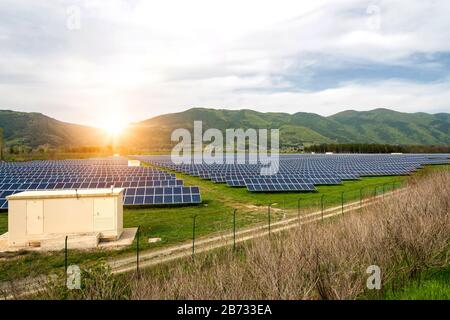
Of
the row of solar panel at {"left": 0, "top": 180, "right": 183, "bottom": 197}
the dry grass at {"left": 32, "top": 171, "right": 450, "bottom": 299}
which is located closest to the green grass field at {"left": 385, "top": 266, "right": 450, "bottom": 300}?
the dry grass at {"left": 32, "top": 171, "right": 450, "bottom": 299}

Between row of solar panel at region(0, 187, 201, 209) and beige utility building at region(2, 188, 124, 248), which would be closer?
beige utility building at region(2, 188, 124, 248)

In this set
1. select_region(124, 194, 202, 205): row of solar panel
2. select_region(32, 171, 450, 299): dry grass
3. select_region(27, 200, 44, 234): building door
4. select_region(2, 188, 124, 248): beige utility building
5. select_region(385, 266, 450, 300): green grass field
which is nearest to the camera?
select_region(32, 171, 450, 299): dry grass

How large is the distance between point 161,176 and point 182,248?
82.6 ft

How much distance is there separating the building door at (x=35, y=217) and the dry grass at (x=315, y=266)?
378 inches

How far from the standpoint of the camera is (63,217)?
18297mm

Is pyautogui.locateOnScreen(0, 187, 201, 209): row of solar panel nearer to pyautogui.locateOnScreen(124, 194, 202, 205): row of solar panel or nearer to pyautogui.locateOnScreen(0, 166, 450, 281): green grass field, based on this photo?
pyautogui.locateOnScreen(124, 194, 202, 205): row of solar panel

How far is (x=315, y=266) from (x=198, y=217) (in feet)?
50.2

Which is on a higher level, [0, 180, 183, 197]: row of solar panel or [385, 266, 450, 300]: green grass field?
[0, 180, 183, 197]: row of solar panel

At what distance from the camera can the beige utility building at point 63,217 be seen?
57.7ft

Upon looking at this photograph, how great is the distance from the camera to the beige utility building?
17.6 meters

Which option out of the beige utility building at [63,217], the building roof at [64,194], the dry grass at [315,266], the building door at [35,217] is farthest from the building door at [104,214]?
the dry grass at [315,266]

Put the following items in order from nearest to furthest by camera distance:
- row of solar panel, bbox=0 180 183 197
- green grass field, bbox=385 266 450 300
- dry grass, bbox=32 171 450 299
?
1. dry grass, bbox=32 171 450 299
2. green grass field, bbox=385 266 450 300
3. row of solar panel, bbox=0 180 183 197

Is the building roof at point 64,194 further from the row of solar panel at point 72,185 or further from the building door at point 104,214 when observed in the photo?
the row of solar panel at point 72,185

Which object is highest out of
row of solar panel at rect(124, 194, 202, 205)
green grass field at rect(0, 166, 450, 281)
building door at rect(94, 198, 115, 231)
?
building door at rect(94, 198, 115, 231)
